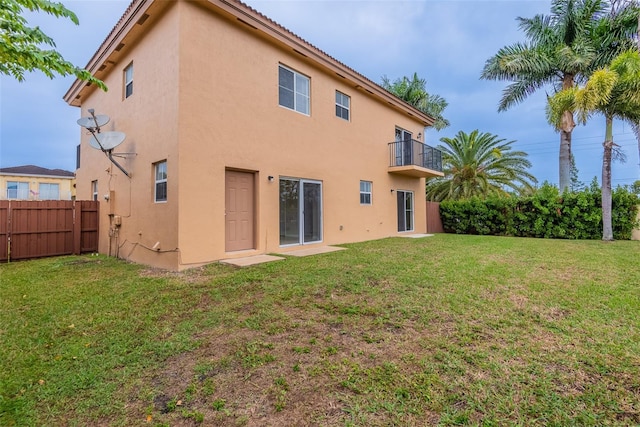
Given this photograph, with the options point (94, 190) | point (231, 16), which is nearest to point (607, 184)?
point (231, 16)

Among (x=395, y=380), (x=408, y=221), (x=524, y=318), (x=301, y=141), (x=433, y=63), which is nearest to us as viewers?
(x=395, y=380)

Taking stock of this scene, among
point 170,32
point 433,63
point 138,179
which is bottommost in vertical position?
point 138,179

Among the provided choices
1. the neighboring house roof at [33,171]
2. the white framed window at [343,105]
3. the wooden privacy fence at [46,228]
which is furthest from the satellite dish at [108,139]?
the neighboring house roof at [33,171]

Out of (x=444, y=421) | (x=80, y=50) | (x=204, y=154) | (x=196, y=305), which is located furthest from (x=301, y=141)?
(x=80, y=50)

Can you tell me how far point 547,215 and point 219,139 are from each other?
45.4 feet

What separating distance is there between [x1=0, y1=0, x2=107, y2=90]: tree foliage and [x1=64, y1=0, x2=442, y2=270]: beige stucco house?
2.51 m

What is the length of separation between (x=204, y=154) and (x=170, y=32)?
2.78 m

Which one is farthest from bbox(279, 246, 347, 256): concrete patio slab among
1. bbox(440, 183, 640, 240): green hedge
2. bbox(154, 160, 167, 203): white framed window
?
bbox(440, 183, 640, 240): green hedge

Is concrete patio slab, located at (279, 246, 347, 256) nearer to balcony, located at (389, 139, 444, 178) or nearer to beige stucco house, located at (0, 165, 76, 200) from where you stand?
balcony, located at (389, 139, 444, 178)

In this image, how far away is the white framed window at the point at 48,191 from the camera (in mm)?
24062

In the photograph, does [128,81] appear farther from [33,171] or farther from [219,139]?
[33,171]

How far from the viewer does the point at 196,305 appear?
13.9 ft

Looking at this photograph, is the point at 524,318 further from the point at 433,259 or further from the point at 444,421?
the point at 433,259

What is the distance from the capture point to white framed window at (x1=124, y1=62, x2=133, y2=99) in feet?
28.1
